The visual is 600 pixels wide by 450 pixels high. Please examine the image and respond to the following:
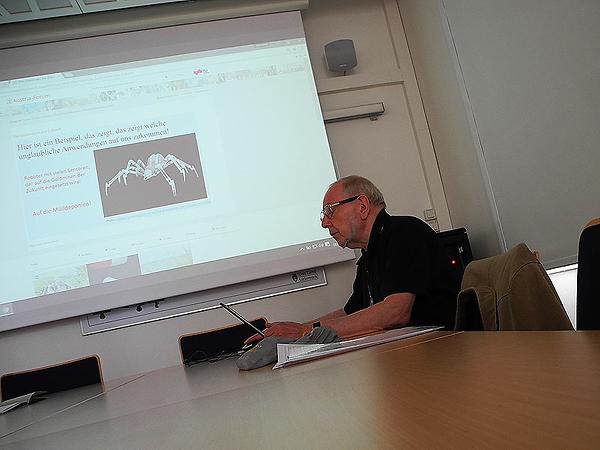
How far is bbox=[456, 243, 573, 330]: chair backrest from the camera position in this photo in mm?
1587

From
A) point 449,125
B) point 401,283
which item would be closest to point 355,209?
point 401,283

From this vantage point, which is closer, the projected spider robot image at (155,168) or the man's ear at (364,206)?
the man's ear at (364,206)

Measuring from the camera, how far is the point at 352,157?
4.94m

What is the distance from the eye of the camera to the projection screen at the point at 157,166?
14.3ft

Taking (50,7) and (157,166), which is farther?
(157,166)

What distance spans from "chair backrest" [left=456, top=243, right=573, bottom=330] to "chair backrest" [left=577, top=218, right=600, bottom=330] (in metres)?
0.32

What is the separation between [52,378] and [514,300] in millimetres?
2725

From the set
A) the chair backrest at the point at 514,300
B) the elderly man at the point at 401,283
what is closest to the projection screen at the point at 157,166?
the elderly man at the point at 401,283

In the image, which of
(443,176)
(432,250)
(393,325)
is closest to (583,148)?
(443,176)

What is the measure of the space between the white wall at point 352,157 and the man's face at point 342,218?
4.91 feet

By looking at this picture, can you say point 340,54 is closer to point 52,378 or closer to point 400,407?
point 52,378

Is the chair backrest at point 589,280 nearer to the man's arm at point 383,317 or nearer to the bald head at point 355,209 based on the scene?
the man's arm at point 383,317

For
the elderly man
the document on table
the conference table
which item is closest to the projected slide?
the elderly man

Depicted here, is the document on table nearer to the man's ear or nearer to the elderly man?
the elderly man
